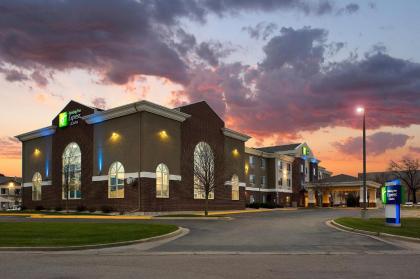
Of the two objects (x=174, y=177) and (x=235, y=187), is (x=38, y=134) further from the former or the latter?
(x=235, y=187)

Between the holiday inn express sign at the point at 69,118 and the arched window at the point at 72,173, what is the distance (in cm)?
261

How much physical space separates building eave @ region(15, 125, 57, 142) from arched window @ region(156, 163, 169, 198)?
60.7 ft

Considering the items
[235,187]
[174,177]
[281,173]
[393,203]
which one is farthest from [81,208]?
[281,173]

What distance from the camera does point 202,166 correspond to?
1999 inches

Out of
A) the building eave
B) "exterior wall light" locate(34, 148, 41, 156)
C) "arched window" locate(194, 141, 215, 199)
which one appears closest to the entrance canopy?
"arched window" locate(194, 141, 215, 199)

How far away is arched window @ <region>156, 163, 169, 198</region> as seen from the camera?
47.5m

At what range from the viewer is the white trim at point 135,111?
46312 millimetres

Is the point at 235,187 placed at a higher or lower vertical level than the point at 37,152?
lower

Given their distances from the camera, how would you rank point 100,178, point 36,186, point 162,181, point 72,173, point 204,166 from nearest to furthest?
point 162,181, point 204,166, point 100,178, point 72,173, point 36,186

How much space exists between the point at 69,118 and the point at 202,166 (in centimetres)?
1786

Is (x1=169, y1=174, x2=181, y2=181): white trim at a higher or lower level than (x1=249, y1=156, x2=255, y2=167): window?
lower

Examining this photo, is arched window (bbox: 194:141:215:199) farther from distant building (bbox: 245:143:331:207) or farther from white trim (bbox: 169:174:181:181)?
distant building (bbox: 245:143:331:207)

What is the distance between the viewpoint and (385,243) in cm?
1934

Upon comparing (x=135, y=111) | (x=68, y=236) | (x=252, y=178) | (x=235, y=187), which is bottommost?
(x=68, y=236)
